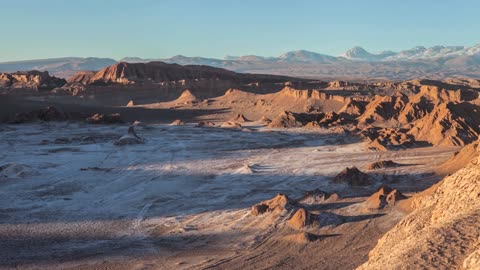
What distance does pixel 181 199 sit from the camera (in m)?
16.4

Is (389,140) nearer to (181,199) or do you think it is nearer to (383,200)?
(181,199)

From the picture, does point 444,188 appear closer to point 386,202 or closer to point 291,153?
point 386,202

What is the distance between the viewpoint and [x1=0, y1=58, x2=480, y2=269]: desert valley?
10100 millimetres

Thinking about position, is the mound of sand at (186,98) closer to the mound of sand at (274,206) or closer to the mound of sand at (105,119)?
the mound of sand at (105,119)

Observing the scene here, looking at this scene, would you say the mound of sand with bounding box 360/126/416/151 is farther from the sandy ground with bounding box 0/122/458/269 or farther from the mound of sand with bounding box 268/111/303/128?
the mound of sand with bounding box 268/111/303/128

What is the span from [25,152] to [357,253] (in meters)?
18.5

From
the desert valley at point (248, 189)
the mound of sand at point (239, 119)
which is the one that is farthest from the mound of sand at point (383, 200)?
the mound of sand at point (239, 119)

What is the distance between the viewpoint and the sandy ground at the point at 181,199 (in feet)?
37.1

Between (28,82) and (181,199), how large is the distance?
155 ft

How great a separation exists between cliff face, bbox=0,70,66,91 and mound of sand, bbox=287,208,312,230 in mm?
47375

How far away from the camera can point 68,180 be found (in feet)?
63.4

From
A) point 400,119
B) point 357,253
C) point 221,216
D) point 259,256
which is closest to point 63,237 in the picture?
point 221,216

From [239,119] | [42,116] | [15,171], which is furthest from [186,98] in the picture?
[15,171]

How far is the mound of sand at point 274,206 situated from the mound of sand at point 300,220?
66cm
